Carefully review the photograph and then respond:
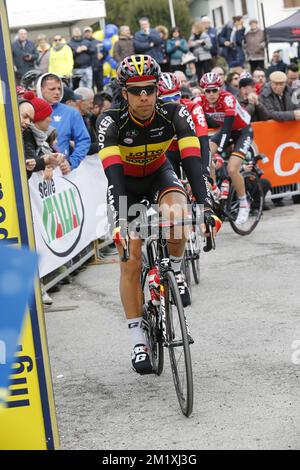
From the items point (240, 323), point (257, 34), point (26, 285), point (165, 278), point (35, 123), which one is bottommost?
point (240, 323)

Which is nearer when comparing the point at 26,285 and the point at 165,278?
the point at 26,285

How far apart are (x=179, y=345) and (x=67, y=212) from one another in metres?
5.49

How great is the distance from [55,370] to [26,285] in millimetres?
3807

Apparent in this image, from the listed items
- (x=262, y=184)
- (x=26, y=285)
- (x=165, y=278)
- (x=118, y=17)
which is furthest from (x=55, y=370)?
(x=118, y=17)

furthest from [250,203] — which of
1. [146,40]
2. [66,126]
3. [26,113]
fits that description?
[146,40]

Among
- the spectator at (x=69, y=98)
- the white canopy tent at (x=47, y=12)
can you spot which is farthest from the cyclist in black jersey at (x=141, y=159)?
the white canopy tent at (x=47, y=12)

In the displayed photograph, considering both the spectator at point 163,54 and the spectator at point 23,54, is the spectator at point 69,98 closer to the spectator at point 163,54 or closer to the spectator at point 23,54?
the spectator at point 23,54

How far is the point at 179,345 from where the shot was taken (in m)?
5.45

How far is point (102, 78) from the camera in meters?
23.8

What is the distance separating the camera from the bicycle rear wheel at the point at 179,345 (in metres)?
5.21

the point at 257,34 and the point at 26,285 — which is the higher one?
the point at 257,34

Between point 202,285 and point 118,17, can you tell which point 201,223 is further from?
point 118,17

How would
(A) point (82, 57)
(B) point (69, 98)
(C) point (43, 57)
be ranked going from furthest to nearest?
(A) point (82, 57)
(C) point (43, 57)
(B) point (69, 98)

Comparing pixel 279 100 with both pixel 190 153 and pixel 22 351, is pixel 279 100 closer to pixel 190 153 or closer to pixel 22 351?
pixel 190 153
